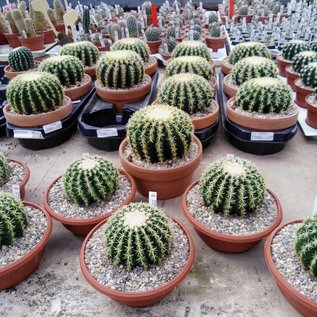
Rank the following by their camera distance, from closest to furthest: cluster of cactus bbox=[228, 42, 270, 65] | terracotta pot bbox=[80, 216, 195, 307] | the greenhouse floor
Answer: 1. terracotta pot bbox=[80, 216, 195, 307]
2. the greenhouse floor
3. cluster of cactus bbox=[228, 42, 270, 65]

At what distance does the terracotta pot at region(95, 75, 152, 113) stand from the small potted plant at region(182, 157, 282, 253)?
70.7 inches

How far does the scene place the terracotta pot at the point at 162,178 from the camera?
8.69ft

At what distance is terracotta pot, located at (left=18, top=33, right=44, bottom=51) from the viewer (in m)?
6.20

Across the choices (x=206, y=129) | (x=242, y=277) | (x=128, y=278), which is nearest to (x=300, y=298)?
(x=242, y=277)

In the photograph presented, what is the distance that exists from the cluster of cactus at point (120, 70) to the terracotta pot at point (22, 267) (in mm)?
1933

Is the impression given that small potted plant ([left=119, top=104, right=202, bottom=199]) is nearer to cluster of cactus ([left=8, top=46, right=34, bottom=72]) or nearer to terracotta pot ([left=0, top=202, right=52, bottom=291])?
terracotta pot ([left=0, top=202, right=52, bottom=291])

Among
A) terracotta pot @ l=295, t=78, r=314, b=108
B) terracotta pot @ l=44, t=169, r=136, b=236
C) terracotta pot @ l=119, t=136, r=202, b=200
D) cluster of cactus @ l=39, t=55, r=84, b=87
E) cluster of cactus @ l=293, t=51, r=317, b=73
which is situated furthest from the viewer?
cluster of cactus @ l=293, t=51, r=317, b=73

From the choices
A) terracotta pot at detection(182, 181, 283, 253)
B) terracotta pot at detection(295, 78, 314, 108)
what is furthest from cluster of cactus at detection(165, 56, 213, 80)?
terracotta pot at detection(182, 181, 283, 253)

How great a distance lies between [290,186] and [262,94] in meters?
0.83

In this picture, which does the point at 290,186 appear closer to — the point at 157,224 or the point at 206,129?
the point at 206,129

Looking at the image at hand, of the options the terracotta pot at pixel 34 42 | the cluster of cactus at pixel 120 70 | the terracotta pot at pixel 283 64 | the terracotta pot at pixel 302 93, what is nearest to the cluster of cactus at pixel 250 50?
the terracotta pot at pixel 283 64

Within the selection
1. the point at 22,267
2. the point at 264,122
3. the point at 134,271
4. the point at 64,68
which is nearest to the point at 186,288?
the point at 134,271

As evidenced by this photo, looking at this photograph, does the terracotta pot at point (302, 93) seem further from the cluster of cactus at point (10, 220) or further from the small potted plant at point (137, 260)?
→ the cluster of cactus at point (10, 220)

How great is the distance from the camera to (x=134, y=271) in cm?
196
